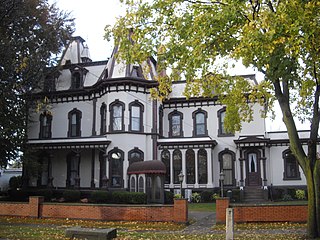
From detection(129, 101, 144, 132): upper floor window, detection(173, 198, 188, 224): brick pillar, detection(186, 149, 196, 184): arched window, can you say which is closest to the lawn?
detection(173, 198, 188, 224): brick pillar

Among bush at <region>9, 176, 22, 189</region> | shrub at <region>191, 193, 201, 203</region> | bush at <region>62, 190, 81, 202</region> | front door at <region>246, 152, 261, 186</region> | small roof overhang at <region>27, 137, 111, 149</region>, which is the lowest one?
shrub at <region>191, 193, 201, 203</region>

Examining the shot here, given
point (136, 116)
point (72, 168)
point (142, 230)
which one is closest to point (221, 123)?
point (136, 116)

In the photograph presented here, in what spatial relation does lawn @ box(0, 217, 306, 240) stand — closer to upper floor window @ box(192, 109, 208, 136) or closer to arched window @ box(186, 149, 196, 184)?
arched window @ box(186, 149, 196, 184)

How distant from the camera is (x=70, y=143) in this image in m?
29.1

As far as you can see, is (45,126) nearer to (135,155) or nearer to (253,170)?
(135,155)

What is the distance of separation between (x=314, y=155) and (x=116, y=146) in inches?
683

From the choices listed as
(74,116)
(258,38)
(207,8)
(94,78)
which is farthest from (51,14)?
(258,38)

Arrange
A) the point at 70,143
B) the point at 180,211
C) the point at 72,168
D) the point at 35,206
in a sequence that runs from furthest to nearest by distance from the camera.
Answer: the point at 72,168, the point at 70,143, the point at 35,206, the point at 180,211

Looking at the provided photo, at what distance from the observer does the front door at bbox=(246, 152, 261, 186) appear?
101 feet

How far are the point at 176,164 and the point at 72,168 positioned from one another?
341 inches

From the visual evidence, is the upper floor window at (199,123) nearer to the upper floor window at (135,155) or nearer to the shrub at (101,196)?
the upper floor window at (135,155)

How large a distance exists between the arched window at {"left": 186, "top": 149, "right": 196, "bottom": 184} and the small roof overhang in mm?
6892

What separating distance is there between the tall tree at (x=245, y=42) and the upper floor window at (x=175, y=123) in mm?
17259

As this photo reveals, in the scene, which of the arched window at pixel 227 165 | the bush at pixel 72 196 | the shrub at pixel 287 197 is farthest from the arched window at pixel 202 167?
the bush at pixel 72 196
